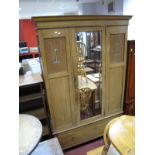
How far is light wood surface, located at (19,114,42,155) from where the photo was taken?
41.2 inches

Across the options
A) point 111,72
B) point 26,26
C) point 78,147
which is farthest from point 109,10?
point 26,26

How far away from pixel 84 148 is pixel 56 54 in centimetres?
144

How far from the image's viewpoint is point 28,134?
118cm

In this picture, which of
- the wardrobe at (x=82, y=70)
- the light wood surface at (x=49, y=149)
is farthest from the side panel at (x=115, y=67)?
the light wood surface at (x=49, y=149)

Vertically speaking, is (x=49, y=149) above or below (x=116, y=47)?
below

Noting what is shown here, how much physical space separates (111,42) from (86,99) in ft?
2.91

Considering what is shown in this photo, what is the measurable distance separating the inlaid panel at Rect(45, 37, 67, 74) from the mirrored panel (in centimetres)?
20

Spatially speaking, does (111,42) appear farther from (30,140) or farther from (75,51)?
(30,140)

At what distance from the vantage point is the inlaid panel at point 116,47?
2082 mm

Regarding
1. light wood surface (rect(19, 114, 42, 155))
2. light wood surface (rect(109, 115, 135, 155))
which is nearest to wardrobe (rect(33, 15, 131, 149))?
light wood surface (rect(19, 114, 42, 155))

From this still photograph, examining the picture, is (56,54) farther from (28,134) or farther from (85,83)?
(28,134)

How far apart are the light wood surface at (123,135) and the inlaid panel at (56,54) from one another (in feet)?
3.02

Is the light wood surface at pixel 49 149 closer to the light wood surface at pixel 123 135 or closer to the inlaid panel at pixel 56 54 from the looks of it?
the light wood surface at pixel 123 135

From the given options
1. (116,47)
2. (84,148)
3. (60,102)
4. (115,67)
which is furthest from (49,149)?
(116,47)
